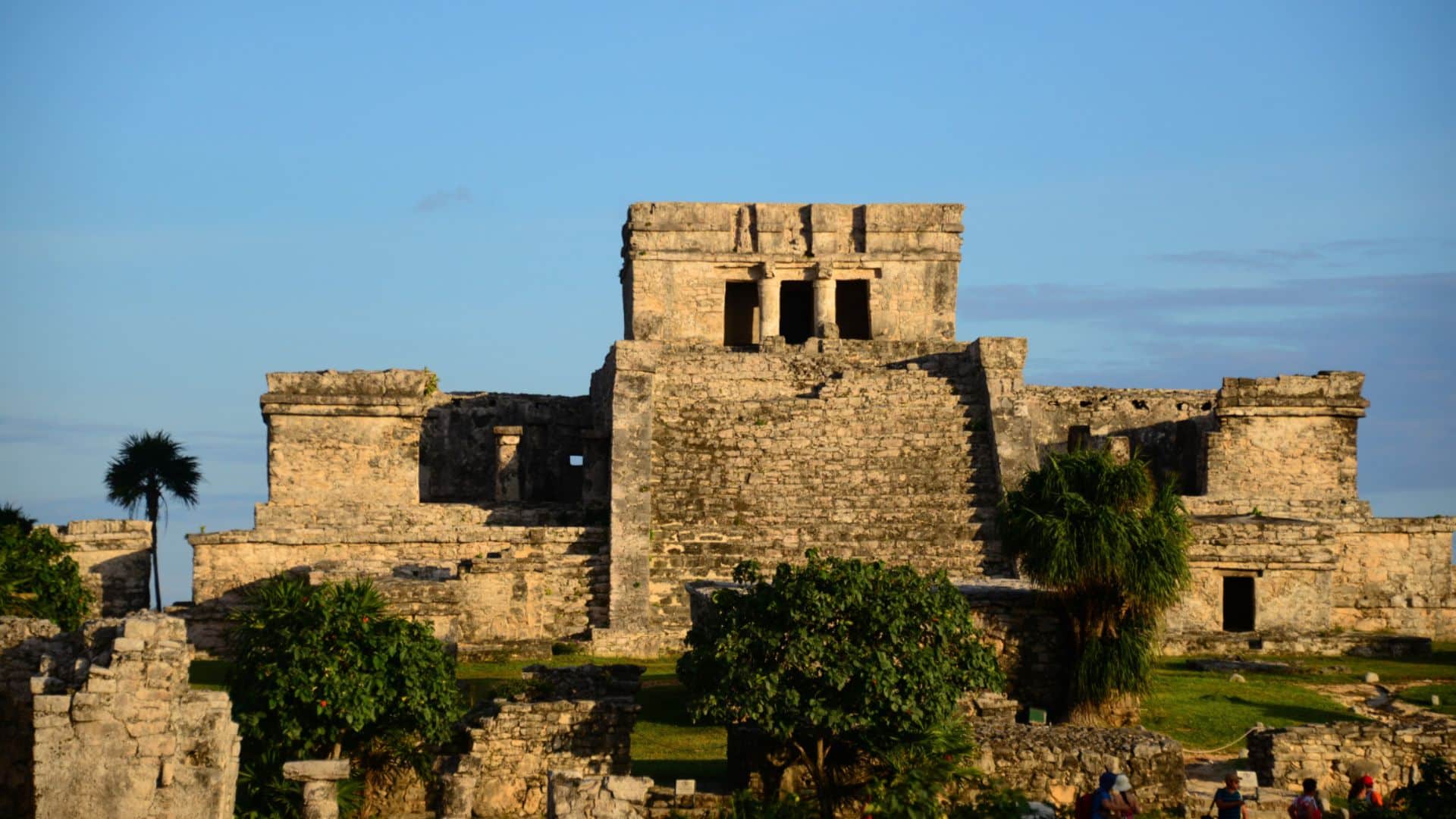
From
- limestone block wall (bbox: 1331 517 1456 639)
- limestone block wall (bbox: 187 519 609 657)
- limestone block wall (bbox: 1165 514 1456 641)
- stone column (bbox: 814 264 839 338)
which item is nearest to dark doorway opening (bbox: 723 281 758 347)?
stone column (bbox: 814 264 839 338)

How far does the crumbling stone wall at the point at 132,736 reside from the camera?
55.0 feet

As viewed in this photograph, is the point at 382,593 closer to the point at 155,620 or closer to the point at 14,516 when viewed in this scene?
the point at 155,620

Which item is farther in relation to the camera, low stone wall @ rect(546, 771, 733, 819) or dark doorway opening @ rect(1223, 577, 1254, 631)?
dark doorway opening @ rect(1223, 577, 1254, 631)

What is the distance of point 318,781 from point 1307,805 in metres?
8.04

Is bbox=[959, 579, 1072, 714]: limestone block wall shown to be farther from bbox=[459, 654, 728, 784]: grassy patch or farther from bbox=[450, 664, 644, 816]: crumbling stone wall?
bbox=[450, 664, 644, 816]: crumbling stone wall

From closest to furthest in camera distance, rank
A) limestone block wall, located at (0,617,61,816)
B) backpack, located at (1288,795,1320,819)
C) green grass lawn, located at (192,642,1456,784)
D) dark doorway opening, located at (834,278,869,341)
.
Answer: backpack, located at (1288,795,1320,819), limestone block wall, located at (0,617,61,816), green grass lawn, located at (192,642,1456,784), dark doorway opening, located at (834,278,869,341)

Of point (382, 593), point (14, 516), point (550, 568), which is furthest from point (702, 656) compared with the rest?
point (14, 516)

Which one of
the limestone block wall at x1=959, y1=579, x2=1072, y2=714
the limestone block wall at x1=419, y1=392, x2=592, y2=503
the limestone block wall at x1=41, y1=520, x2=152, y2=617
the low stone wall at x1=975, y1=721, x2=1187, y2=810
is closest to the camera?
the low stone wall at x1=975, y1=721, x2=1187, y2=810

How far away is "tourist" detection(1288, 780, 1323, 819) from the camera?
58.2ft

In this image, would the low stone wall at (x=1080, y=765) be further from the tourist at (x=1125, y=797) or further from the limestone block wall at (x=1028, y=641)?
the limestone block wall at (x=1028, y=641)

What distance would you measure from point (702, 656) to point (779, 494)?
36.5 feet

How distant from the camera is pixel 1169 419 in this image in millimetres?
36656

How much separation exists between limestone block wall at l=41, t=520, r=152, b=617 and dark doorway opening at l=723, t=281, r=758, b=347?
11902mm

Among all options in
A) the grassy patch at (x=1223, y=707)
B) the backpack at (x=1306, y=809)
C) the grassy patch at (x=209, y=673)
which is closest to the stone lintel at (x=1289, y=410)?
the grassy patch at (x=1223, y=707)
